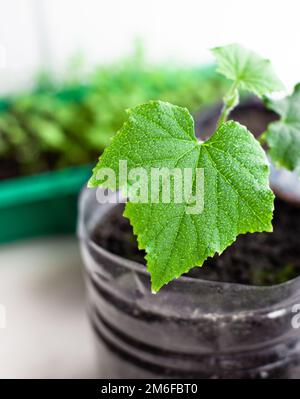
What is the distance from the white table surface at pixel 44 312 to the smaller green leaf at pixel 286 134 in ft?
0.93

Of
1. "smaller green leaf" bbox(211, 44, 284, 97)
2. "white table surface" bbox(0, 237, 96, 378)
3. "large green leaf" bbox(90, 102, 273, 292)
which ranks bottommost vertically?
"white table surface" bbox(0, 237, 96, 378)

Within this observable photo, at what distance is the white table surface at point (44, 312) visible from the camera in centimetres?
65

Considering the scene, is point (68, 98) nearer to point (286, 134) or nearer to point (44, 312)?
point (44, 312)

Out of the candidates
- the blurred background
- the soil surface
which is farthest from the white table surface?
the soil surface

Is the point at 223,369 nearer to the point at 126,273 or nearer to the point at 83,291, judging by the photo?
the point at 126,273

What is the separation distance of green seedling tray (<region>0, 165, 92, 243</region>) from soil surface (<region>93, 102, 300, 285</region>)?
0.21 m

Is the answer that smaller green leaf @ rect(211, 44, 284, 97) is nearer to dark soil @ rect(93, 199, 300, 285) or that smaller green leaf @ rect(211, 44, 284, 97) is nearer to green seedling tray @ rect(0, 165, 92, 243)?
dark soil @ rect(93, 199, 300, 285)

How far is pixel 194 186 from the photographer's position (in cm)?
34

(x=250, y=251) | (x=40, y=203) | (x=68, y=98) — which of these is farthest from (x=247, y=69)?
(x=68, y=98)

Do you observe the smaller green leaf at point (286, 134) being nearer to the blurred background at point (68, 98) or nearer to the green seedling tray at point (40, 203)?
the blurred background at point (68, 98)

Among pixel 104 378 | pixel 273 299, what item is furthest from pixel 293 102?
pixel 104 378

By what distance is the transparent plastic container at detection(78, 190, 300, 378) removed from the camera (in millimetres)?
413

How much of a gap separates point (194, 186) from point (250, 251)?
177 millimetres
